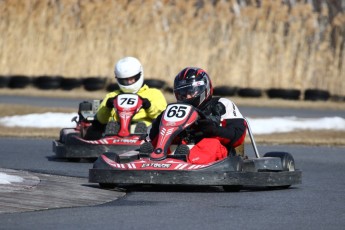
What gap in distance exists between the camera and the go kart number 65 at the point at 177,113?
10.4 m

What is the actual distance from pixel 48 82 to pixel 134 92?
12.8 meters

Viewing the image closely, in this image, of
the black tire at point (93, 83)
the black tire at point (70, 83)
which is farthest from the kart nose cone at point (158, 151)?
the black tire at point (70, 83)

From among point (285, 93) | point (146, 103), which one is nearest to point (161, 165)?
point (146, 103)

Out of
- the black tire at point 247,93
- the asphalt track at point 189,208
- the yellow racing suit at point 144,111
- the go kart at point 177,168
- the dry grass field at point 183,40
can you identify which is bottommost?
the asphalt track at point 189,208

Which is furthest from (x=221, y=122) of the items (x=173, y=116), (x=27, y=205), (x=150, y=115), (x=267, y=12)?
(x=267, y=12)

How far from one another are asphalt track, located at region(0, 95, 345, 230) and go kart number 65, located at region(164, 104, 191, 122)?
2.10 ft

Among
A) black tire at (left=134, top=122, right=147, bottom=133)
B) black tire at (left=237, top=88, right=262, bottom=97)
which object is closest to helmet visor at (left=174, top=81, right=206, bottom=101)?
black tire at (left=134, top=122, right=147, bottom=133)

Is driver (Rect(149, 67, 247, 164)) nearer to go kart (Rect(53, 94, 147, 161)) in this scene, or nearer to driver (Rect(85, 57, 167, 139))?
go kart (Rect(53, 94, 147, 161))

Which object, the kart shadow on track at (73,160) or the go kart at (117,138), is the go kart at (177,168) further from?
the kart shadow on track at (73,160)

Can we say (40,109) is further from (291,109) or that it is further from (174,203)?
(174,203)

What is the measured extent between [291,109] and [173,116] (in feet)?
45.5

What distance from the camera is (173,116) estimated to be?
34.0 feet

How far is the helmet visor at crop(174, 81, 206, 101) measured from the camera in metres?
10.9

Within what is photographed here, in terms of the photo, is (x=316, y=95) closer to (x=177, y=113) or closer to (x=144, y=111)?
(x=144, y=111)
